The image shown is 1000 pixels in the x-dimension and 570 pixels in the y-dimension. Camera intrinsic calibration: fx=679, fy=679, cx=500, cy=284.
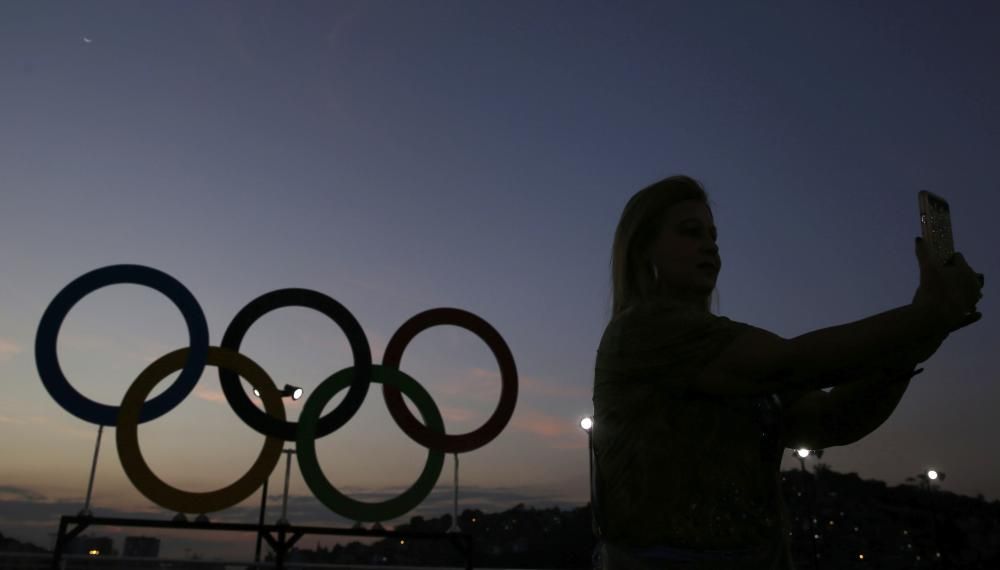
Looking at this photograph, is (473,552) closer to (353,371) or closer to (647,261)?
(353,371)

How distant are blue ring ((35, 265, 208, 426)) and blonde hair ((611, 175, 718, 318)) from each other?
8.98 m

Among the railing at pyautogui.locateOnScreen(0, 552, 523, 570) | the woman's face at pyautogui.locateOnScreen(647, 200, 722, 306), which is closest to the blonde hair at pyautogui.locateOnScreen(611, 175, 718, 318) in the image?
the woman's face at pyautogui.locateOnScreen(647, 200, 722, 306)

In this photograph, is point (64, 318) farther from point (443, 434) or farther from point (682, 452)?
point (682, 452)

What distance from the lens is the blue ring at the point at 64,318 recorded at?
897cm

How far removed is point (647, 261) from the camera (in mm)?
2098

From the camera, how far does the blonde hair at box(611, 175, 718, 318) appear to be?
6.78ft

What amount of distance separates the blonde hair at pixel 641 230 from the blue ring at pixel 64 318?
898 cm

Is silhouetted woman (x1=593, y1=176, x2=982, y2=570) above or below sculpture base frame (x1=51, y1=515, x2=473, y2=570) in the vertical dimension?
above

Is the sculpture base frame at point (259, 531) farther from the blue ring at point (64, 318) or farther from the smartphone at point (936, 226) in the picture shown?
the smartphone at point (936, 226)

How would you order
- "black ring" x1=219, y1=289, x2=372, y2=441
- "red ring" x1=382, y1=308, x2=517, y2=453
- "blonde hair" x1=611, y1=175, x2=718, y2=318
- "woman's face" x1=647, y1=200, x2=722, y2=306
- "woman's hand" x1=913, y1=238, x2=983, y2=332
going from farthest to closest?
"red ring" x1=382, y1=308, x2=517, y2=453 → "black ring" x1=219, y1=289, x2=372, y2=441 → "blonde hair" x1=611, y1=175, x2=718, y2=318 → "woman's face" x1=647, y1=200, x2=722, y2=306 → "woman's hand" x1=913, y1=238, x2=983, y2=332

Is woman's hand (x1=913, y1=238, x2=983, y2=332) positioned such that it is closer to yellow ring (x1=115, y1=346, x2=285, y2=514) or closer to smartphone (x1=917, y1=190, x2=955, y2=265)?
smartphone (x1=917, y1=190, x2=955, y2=265)

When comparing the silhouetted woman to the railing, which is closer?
the silhouetted woman

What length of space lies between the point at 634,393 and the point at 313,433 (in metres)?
8.88

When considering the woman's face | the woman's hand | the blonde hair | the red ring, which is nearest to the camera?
the woman's hand
